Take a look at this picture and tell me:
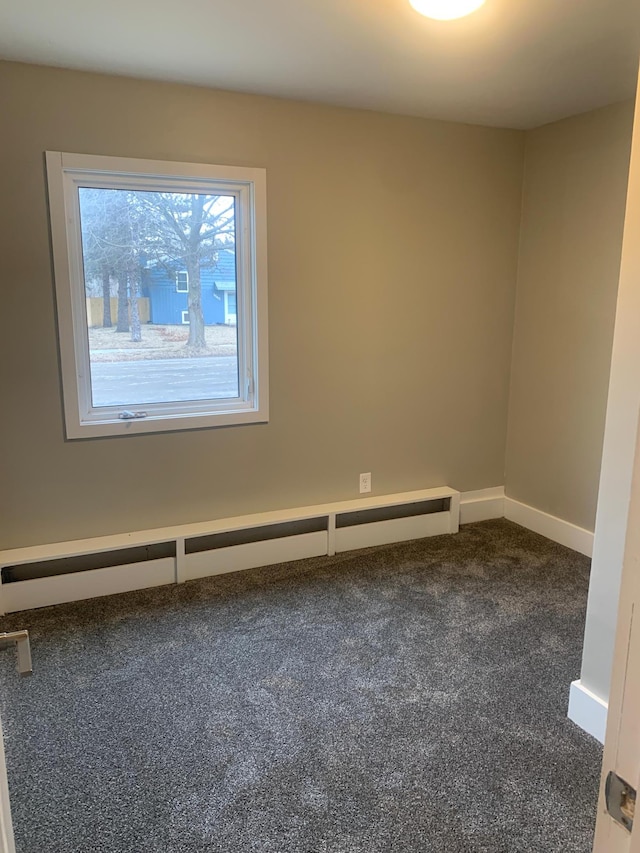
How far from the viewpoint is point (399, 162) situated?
3314 mm

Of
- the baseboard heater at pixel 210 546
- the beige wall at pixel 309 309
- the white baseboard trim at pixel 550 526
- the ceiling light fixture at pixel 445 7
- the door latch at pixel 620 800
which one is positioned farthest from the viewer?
the white baseboard trim at pixel 550 526

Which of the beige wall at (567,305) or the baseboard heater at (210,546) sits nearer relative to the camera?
the baseboard heater at (210,546)

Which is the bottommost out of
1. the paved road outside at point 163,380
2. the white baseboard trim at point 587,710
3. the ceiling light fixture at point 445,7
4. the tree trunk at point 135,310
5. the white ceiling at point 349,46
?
the white baseboard trim at point 587,710

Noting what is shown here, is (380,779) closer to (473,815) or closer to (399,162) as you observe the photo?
(473,815)

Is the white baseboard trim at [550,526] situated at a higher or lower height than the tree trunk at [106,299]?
lower

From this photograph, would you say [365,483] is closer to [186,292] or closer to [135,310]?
[186,292]

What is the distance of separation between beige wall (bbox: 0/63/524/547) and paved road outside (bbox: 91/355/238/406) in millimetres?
210

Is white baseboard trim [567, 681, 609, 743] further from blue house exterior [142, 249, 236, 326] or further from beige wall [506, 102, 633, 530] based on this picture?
blue house exterior [142, 249, 236, 326]

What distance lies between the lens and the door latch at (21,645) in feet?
2.82

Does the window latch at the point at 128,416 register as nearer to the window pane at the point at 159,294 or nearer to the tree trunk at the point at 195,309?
the window pane at the point at 159,294

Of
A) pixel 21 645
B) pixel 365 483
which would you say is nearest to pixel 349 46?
pixel 365 483

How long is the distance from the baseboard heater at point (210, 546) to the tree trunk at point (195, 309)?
3.12ft

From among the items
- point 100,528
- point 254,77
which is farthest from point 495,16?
point 100,528

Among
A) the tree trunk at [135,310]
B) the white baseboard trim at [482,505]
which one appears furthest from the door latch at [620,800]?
the white baseboard trim at [482,505]
